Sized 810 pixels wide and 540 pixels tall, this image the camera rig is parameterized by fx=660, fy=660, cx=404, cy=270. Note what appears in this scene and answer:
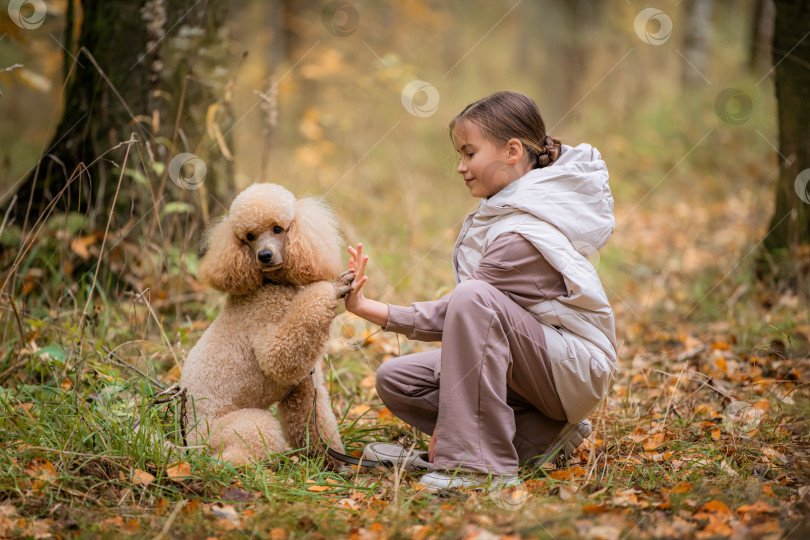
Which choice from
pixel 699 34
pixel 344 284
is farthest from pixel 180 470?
pixel 699 34

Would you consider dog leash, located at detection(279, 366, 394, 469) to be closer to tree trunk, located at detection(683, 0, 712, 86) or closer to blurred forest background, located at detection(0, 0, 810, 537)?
blurred forest background, located at detection(0, 0, 810, 537)

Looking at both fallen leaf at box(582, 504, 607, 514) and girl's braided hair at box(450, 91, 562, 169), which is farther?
girl's braided hair at box(450, 91, 562, 169)

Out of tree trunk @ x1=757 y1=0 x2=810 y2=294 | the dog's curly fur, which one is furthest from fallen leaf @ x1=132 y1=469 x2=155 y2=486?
tree trunk @ x1=757 y1=0 x2=810 y2=294

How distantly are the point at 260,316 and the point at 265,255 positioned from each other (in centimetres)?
24

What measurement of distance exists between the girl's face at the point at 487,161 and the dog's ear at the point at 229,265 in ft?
2.82

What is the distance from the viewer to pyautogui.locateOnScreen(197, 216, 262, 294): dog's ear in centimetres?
222

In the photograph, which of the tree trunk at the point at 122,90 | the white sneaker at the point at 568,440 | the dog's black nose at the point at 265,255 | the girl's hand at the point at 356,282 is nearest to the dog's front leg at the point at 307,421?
the girl's hand at the point at 356,282

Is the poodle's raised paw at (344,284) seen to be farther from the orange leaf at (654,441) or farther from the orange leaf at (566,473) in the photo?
the orange leaf at (654,441)

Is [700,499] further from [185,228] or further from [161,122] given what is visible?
[161,122]

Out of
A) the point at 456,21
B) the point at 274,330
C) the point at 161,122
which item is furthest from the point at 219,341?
the point at 456,21

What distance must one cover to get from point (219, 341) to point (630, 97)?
964 centimetres

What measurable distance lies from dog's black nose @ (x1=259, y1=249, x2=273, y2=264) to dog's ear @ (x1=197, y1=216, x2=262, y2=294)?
0.24 ft

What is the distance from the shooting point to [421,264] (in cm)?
495

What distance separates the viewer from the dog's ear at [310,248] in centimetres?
223
